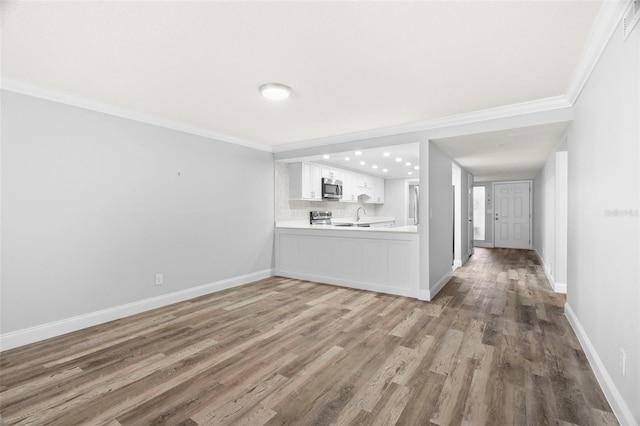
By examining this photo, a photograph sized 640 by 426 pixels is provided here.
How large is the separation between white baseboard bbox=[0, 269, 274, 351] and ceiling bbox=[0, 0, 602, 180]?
2286 millimetres

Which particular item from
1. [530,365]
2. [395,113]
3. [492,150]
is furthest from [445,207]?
[530,365]

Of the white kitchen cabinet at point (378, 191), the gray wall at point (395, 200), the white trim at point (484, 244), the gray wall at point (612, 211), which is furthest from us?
the white trim at point (484, 244)

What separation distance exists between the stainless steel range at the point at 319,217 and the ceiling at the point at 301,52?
3230mm

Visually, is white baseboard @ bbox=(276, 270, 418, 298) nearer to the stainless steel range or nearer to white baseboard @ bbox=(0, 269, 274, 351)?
white baseboard @ bbox=(0, 269, 274, 351)

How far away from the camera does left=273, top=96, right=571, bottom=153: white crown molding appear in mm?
3238

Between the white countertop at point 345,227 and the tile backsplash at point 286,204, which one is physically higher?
the tile backsplash at point 286,204

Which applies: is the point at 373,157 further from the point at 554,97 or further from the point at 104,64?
the point at 104,64

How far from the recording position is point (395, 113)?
366 centimetres

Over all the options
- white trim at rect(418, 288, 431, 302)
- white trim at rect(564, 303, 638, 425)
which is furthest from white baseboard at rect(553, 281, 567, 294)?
white trim at rect(418, 288, 431, 302)

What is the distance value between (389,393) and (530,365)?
1.24m

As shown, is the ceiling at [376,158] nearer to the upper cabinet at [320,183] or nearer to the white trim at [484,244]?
the upper cabinet at [320,183]

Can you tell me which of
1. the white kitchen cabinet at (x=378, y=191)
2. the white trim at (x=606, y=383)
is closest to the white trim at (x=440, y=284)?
the white trim at (x=606, y=383)

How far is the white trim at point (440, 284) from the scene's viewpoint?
14.0 ft

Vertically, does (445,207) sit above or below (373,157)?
below
